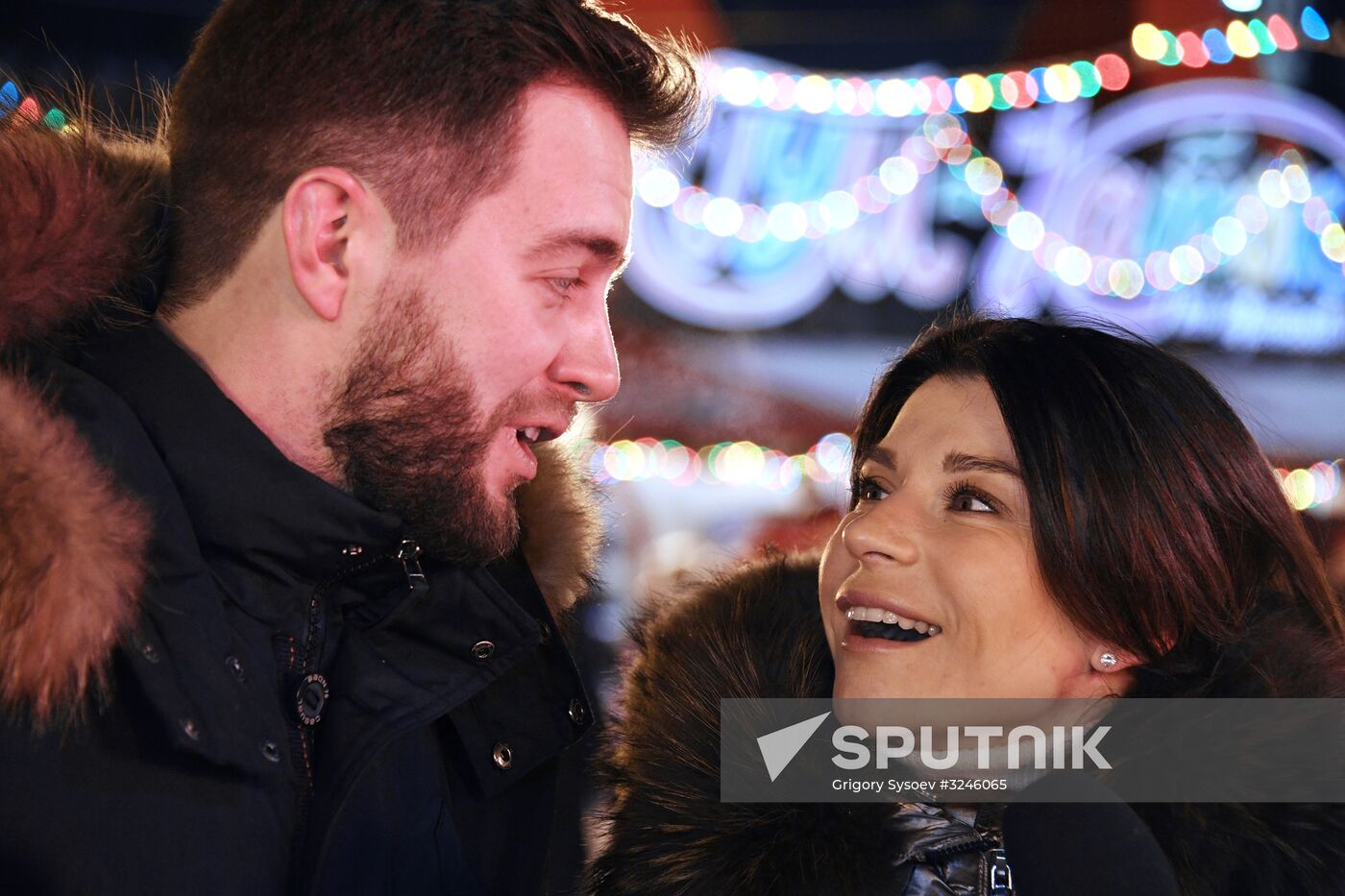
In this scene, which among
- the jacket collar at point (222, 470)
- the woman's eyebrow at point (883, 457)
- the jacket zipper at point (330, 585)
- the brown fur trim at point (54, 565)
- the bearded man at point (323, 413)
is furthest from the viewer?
the woman's eyebrow at point (883, 457)

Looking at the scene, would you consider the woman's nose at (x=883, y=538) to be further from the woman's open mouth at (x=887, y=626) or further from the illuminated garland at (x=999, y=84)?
the illuminated garland at (x=999, y=84)

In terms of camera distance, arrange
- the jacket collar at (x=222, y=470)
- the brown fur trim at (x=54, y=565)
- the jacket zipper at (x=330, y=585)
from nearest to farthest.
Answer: the brown fur trim at (x=54, y=565) → the jacket collar at (x=222, y=470) → the jacket zipper at (x=330, y=585)

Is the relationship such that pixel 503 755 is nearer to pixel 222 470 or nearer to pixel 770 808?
pixel 770 808

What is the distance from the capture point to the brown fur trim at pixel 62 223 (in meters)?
1.28

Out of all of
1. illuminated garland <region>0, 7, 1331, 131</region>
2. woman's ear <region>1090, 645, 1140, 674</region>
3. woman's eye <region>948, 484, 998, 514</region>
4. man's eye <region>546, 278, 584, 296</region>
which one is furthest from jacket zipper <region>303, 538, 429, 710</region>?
illuminated garland <region>0, 7, 1331, 131</region>

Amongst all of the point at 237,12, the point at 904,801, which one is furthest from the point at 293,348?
the point at 904,801

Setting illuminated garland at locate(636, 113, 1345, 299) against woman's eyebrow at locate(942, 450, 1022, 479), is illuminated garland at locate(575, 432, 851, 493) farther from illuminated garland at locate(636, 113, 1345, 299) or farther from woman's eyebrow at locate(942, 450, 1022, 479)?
woman's eyebrow at locate(942, 450, 1022, 479)

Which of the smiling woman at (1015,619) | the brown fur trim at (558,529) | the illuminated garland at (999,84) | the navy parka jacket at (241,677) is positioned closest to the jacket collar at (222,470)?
the navy parka jacket at (241,677)

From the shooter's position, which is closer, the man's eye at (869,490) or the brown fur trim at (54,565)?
the brown fur trim at (54,565)

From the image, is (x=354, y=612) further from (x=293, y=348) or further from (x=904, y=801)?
(x=904, y=801)

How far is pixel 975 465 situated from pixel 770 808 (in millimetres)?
479

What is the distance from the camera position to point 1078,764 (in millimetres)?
1475

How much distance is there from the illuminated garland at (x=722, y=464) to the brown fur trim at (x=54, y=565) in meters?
3.47

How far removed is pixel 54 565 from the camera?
1099 mm
